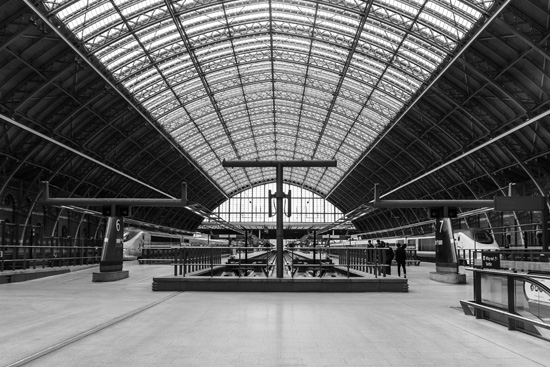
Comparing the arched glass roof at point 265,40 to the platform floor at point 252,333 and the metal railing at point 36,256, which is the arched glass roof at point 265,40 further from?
the platform floor at point 252,333

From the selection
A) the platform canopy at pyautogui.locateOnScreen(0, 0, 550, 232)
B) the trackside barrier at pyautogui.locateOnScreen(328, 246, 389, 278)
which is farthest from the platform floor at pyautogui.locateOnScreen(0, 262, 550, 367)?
the platform canopy at pyautogui.locateOnScreen(0, 0, 550, 232)

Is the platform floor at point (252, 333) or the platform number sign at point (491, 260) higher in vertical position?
the platform number sign at point (491, 260)

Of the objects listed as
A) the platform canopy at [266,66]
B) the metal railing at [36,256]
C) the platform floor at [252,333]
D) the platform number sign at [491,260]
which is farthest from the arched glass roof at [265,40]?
the platform floor at [252,333]

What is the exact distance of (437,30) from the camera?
1284 inches

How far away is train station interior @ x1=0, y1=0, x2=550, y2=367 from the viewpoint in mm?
9633

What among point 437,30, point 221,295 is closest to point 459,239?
point 437,30

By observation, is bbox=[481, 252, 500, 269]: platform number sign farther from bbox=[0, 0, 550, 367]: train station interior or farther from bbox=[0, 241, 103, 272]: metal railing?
bbox=[0, 241, 103, 272]: metal railing

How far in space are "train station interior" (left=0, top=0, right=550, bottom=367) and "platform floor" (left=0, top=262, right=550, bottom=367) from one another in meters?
0.07

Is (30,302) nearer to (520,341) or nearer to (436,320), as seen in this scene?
(436,320)

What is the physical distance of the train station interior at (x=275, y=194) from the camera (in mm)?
9633

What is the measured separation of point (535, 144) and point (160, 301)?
103ft

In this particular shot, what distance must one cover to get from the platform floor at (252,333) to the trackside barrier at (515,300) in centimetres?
28

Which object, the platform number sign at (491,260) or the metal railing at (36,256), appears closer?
the platform number sign at (491,260)

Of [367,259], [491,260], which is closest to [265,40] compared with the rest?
[367,259]
